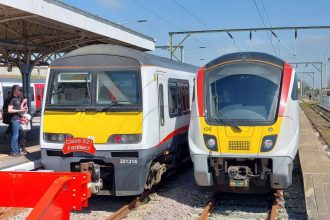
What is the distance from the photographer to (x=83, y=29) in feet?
44.6

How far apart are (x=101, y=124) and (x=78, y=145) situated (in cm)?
52

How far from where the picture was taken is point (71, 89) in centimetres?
880

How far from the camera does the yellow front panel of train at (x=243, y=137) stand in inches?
318

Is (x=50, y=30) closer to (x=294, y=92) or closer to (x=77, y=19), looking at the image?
(x=77, y=19)

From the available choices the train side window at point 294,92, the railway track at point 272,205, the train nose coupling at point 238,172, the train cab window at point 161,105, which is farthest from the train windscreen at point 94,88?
the train side window at point 294,92

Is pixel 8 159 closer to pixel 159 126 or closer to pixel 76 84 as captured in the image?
pixel 76 84

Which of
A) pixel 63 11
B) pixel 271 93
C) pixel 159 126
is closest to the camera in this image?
pixel 271 93

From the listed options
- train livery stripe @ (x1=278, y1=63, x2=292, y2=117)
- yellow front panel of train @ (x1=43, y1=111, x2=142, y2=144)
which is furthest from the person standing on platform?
train livery stripe @ (x1=278, y1=63, x2=292, y2=117)

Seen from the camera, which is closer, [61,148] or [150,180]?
[61,148]

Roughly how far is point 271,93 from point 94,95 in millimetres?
3036

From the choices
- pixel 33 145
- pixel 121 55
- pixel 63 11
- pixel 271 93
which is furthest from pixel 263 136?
pixel 33 145

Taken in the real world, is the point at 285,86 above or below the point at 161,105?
above

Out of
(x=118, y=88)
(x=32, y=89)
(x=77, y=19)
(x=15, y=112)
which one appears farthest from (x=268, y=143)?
(x=32, y=89)

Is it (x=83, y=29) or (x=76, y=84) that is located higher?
(x=83, y=29)
